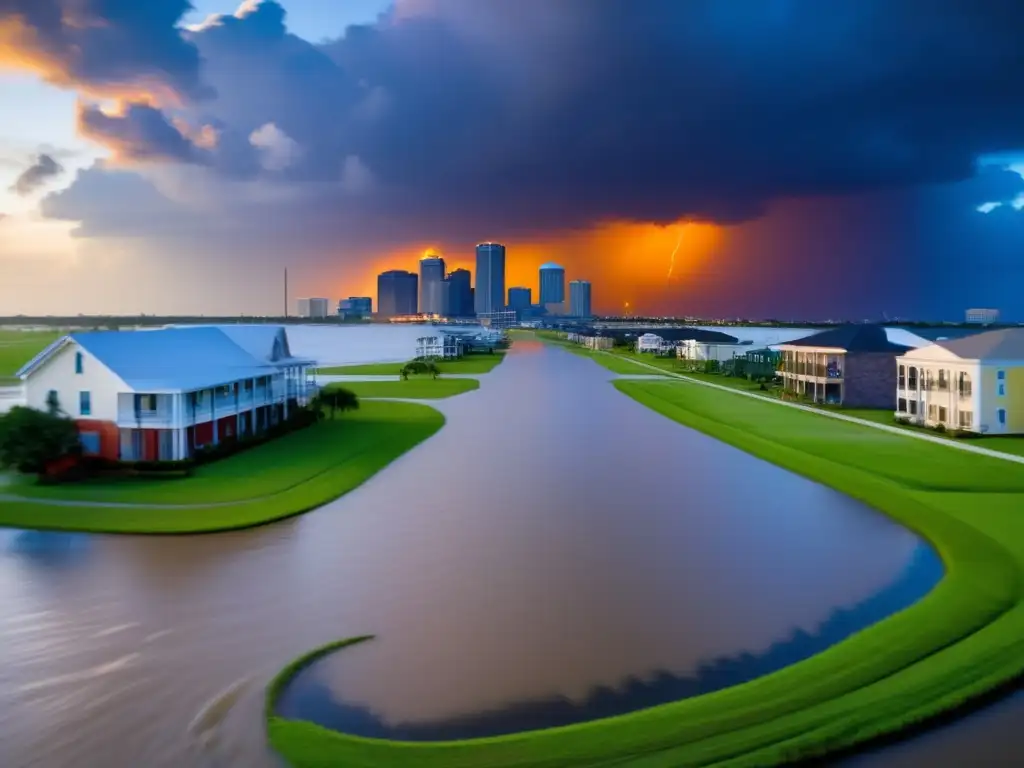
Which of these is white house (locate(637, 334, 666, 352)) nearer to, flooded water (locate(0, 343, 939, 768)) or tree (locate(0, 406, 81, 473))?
flooded water (locate(0, 343, 939, 768))

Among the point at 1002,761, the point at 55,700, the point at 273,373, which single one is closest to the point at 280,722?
the point at 55,700

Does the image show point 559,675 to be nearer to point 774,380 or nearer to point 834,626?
point 834,626

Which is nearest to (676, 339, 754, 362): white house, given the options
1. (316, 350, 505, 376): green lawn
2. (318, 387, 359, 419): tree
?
(316, 350, 505, 376): green lawn

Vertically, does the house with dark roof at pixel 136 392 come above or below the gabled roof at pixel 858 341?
below

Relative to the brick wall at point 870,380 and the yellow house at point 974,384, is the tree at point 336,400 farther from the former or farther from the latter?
the brick wall at point 870,380

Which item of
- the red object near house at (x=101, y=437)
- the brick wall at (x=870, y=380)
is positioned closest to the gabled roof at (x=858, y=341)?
the brick wall at (x=870, y=380)

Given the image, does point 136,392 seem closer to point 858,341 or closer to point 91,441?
point 91,441

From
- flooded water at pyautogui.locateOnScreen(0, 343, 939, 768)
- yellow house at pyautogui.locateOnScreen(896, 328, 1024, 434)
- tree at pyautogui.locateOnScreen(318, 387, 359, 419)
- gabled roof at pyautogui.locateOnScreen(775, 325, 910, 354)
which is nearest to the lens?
flooded water at pyautogui.locateOnScreen(0, 343, 939, 768)
